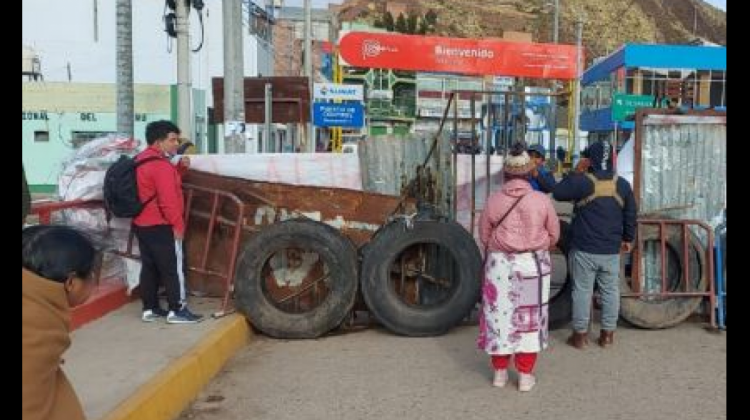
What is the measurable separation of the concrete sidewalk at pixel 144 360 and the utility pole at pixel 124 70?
4.58 m

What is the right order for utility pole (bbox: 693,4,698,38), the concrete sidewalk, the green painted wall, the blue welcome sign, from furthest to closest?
utility pole (bbox: 693,4,698,38) → the green painted wall → the blue welcome sign → the concrete sidewalk

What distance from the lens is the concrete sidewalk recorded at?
464cm

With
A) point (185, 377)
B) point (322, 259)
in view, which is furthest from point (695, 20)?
point (185, 377)

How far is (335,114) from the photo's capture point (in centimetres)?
2167

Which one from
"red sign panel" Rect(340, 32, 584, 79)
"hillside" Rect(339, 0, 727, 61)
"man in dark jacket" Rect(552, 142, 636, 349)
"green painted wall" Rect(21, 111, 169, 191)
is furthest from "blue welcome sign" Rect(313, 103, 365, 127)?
"hillside" Rect(339, 0, 727, 61)

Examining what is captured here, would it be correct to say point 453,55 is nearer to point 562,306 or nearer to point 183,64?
point 183,64

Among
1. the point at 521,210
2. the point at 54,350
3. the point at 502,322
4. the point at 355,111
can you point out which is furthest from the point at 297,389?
the point at 355,111

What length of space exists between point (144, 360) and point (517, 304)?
2.68 m

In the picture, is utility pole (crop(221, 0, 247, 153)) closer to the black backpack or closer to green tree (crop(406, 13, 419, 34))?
the black backpack

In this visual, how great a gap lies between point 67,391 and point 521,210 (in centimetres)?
377

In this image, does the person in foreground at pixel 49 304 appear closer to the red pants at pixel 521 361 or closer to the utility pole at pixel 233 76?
the red pants at pixel 521 361

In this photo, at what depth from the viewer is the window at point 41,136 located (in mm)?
28875

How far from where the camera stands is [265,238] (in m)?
7.04

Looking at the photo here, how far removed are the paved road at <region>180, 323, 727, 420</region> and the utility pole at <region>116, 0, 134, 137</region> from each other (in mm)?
5473
